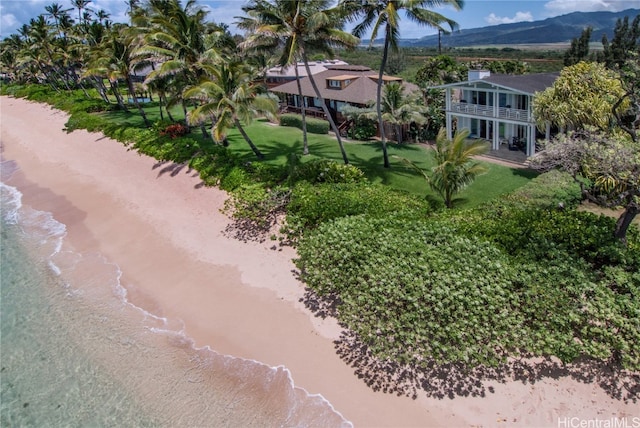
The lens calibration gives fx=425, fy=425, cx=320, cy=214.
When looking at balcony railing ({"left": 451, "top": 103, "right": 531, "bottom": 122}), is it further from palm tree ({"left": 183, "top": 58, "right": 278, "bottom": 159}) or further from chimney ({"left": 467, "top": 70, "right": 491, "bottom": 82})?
palm tree ({"left": 183, "top": 58, "right": 278, "bottom": 159})

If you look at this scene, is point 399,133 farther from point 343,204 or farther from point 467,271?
point 467,271

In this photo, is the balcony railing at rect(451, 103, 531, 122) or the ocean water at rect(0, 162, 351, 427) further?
the balcony railing at rect(451, 103, 531, 122)

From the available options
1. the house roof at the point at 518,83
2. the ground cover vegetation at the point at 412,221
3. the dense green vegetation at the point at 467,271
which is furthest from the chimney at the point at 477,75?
the dense green vegetation at the point at 467,271

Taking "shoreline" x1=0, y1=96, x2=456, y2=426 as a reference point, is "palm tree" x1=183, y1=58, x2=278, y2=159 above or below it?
above

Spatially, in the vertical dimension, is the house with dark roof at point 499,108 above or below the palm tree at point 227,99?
below

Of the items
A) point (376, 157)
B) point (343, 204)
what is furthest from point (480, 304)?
point (376, 157)

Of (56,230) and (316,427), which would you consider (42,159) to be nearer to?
(56,230)

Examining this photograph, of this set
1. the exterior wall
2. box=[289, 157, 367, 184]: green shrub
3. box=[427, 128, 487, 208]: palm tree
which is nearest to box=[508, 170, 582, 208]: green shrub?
box=[427, 128, 487, 208]: palm tree

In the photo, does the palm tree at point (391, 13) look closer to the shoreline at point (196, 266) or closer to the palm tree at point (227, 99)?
the palm tree at point (227, 99)
